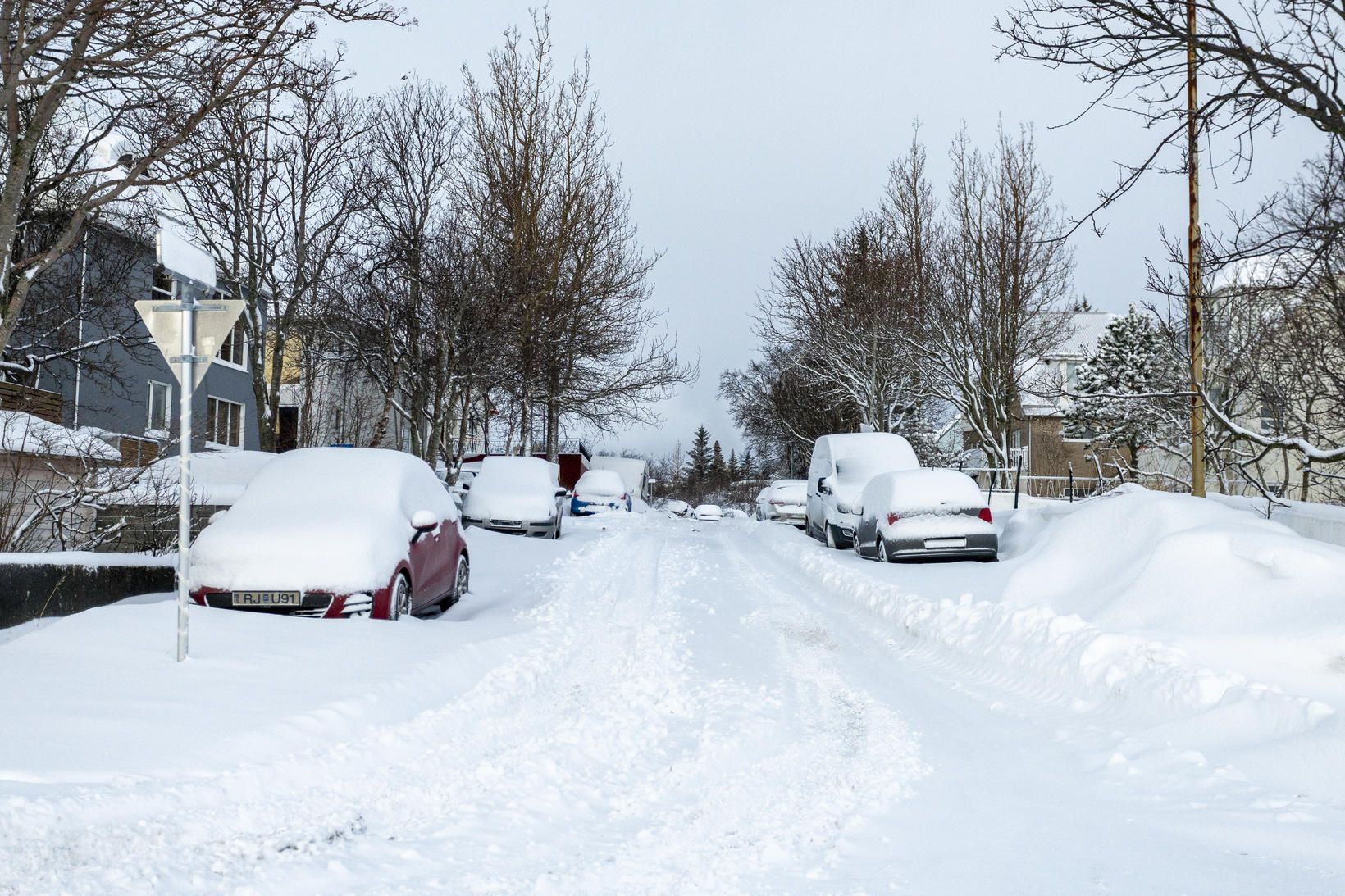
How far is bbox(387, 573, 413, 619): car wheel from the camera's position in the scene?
9.26 metres

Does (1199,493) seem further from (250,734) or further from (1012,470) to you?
(1012,470)

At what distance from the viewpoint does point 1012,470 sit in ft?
97.7

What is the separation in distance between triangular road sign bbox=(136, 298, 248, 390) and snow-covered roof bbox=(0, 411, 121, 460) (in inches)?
224

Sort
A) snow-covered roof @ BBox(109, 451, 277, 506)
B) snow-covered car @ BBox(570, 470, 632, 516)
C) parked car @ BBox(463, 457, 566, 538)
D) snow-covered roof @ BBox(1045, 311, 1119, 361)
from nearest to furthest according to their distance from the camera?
snow-covered roof @ BBox(109, 451, 277, 506)
parked car @ BBox(463, 457, 566, 538)
snow-covered car @ BBox(570, 470, 632, 516)
snow-covered roof @ BBox(1045, 311, 1119, 361)

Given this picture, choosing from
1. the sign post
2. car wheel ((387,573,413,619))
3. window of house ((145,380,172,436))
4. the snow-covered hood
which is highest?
window of house ((145,380,172,436))

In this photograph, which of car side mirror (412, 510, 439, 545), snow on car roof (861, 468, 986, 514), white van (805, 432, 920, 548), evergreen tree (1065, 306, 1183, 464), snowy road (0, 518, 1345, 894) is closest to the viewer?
snowy road (0, 518, 1345, 894)

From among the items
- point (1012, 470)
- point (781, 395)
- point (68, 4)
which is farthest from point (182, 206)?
point (781, 395)

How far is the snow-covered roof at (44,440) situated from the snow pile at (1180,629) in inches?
371

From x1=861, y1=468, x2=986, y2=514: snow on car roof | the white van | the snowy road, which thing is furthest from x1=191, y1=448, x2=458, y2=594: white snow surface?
the white van

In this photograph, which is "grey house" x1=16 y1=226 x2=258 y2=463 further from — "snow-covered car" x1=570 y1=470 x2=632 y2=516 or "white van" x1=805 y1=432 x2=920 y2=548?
"white van" x1=805 y1=432 x2=920 y2=548

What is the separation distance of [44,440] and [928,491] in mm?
12130

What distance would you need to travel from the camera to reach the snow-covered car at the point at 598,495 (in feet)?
107

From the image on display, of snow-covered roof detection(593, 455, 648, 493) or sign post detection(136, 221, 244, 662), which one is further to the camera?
snow-covered roof detection(593, 455, 648, 493)

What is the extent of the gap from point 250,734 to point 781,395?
4719 cm
